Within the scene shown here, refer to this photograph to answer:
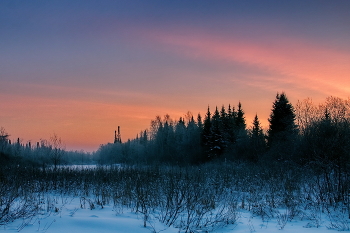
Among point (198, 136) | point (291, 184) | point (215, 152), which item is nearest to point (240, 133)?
point (215, 152)

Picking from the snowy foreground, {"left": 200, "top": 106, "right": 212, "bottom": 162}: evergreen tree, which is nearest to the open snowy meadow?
the snowy foreground

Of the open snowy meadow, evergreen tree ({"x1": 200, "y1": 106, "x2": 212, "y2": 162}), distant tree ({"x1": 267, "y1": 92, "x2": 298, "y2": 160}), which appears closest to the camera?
the open snowy meadow

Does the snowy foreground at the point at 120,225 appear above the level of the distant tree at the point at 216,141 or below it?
below

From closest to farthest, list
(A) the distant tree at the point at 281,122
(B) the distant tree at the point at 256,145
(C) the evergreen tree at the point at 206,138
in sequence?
(A) the distant tree at the point at 281,122 → (B) the distant tree at the point at 256,145 → (C) the evergreen tree at the point at 206,138

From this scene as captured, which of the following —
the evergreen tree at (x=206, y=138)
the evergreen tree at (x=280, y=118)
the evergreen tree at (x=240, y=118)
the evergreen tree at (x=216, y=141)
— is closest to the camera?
the evergreen tree at (x=280, y=118)

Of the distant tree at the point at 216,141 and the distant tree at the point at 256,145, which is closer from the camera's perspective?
the distant tree at the point at 256,145

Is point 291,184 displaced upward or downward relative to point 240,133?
downward

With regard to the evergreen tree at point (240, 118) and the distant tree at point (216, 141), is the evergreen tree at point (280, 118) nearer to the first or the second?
the distant tree at point (216, 141)

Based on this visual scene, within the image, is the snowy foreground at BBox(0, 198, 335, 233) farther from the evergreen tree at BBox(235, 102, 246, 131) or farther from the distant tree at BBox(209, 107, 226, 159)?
the evergreen tree at BBox(235, 102, 246, 131)

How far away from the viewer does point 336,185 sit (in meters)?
10.9

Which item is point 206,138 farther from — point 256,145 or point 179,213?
point 179,213

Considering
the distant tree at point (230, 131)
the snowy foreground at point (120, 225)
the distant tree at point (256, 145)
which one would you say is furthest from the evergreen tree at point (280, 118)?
the snowy foreground at point (120, 225)

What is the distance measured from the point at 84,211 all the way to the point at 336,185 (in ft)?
31.3

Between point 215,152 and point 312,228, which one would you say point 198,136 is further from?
point 312,228
